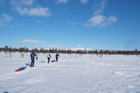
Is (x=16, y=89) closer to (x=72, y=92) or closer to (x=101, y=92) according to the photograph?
(x=72, y=92)

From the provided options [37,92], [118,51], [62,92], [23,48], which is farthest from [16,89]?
[118,51]

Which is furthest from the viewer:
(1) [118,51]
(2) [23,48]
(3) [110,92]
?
(1) [118,51]

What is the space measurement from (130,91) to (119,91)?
46cm

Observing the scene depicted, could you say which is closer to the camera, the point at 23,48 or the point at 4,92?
the point at 4,92

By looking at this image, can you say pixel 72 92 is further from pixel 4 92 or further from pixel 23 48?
pixel 23 48

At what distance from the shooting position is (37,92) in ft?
29.5

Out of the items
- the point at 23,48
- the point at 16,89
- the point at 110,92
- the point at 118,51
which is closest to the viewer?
the point at 110,92

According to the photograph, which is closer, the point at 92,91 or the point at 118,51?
the point at 92,91

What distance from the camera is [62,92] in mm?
9102

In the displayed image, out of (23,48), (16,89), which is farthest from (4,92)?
(23,48)

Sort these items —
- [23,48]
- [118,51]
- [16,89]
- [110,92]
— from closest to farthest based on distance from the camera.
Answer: [110,92] < [16,89] < [23,48] < [118,51]

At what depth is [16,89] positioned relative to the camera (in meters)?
9.62

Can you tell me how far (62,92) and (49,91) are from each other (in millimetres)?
594

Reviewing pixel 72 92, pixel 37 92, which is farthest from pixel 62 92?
pixel 37 92
